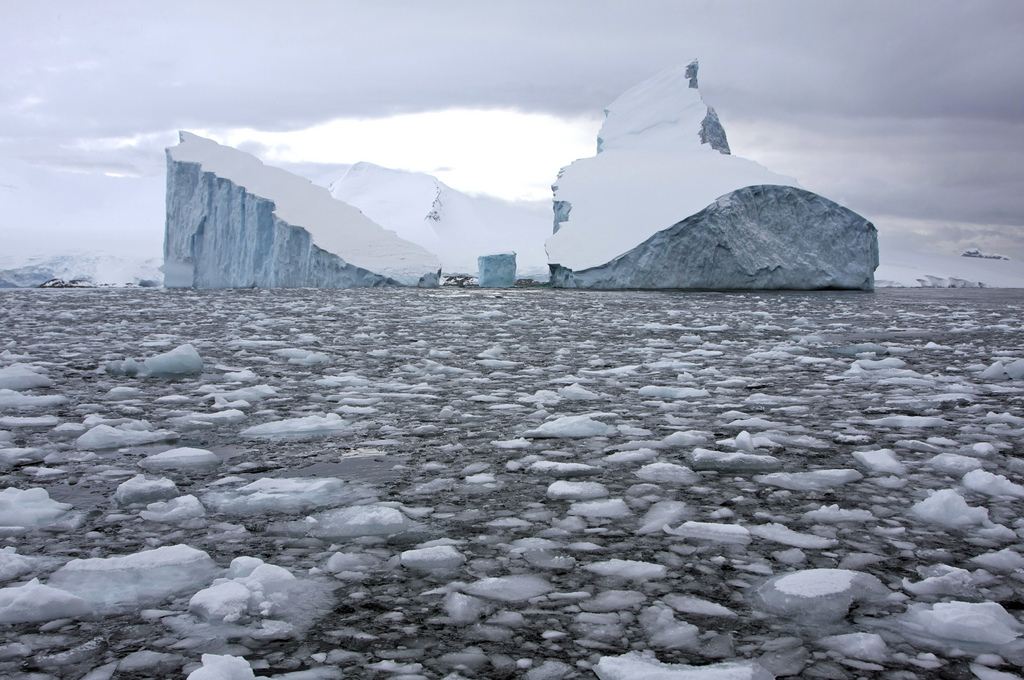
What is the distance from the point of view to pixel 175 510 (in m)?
1.81

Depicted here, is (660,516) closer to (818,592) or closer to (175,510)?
(818,592)

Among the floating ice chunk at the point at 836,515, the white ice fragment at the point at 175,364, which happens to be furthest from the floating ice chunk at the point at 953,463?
the white ice fragment at the point at 175,364

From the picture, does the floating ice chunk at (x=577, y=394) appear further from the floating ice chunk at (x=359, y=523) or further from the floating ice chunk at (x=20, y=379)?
the floating ice chunk at (x=20, y=379)

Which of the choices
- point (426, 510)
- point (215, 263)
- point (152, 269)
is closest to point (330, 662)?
point (426, 510)

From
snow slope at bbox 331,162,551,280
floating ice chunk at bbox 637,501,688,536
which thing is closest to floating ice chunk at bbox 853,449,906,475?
floating ice chunk at bbox 637,501,688,536

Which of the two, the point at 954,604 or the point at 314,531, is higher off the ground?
the point at 954,604

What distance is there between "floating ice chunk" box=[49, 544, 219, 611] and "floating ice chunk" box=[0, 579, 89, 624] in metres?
0.04

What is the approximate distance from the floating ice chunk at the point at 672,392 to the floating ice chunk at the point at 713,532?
175cm

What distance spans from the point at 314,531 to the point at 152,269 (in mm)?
37556

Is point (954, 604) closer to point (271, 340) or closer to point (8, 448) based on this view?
point (8, 448)

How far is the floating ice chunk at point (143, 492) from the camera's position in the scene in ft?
6.15

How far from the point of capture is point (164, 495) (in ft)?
6.28

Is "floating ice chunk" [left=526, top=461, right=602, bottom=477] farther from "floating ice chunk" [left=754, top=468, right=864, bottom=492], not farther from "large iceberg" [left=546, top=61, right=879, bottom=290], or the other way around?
"large iceberg" [left=546, top=61, right=879, bottom=290]

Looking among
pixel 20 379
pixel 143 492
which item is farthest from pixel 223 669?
pixel 20 379
